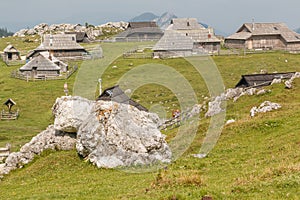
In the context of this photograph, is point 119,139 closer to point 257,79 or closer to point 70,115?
point 70,115

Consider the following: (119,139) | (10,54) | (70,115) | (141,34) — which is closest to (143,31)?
(141,34)

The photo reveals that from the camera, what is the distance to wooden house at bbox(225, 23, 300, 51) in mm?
102688

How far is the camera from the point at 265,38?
104 meters

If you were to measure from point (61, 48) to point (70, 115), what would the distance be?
72337 millimetres

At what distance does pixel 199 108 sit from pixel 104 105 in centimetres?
1896

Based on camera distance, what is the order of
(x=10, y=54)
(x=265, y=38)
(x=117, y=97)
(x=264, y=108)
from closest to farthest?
(x=264, y=108) → (x=117, y=97) → (x=10, y=54) → (x=265, y=38)

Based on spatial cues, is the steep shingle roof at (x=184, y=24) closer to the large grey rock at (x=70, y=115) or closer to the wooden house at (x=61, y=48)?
the wooden house at (x=61, y=48)

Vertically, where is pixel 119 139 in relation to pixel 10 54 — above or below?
above

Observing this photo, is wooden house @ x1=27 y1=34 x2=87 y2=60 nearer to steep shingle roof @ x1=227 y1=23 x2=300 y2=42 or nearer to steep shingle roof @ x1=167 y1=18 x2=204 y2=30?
steep shingle roof @ x1=167 y1=18 x2=204 y2=30

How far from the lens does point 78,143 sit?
85.3 ft

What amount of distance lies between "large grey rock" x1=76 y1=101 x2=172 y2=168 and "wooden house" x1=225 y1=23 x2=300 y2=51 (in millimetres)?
81724

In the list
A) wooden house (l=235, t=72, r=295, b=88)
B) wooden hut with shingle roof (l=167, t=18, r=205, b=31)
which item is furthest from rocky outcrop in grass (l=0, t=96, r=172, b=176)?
wooden hut with shingle roof (l=167, t=18, r=205, b=31)

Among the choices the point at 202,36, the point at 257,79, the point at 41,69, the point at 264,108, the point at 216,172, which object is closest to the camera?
the point at 216,172

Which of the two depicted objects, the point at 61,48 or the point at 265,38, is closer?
the point at 61,48
